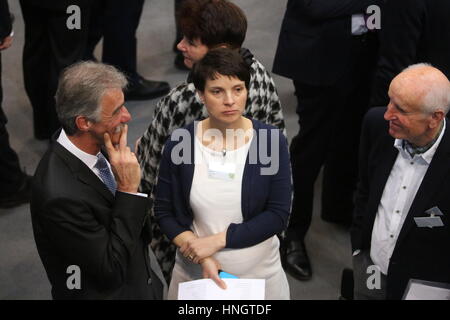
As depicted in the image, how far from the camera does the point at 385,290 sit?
285 centimetres

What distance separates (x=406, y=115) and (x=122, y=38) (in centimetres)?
309

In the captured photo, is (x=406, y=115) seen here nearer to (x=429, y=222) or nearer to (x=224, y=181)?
(x=429, y=222)

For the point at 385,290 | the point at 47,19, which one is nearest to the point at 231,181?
the point at 385,290

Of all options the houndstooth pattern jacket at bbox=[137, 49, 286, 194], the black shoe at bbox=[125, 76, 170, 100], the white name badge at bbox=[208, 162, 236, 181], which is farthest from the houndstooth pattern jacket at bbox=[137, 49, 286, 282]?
the black shoe at bbox=[125, 76, 170, 100]

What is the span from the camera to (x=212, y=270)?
244cm

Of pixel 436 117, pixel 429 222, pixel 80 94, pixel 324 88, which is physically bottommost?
pixel 429 222

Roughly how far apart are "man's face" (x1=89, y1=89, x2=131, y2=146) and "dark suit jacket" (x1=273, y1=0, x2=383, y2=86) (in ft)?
4.61

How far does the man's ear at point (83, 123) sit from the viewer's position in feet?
7.36

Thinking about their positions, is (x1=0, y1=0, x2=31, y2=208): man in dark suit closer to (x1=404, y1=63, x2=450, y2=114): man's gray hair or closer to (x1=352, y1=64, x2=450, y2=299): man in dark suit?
(x1=352, y1=64, x2=450, y2=299): man in dark suit

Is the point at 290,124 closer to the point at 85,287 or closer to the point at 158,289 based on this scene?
the point at 158,289

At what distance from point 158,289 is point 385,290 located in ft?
3.05

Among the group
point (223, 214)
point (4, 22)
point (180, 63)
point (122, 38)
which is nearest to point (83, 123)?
point (223, 214)

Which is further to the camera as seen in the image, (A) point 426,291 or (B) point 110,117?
(A) point 426,291

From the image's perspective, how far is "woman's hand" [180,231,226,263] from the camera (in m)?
2.50
